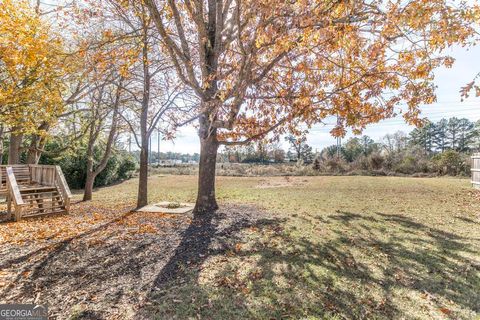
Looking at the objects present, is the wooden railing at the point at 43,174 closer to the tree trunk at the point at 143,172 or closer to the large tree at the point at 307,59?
the tree trunk at the point at 143,172

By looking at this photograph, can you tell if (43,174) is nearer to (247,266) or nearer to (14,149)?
(14,149)

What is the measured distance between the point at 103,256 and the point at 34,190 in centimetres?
530

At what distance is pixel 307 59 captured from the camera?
6152mm

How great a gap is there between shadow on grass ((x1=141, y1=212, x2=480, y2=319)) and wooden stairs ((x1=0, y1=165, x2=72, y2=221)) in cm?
484

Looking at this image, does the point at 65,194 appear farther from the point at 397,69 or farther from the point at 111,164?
the point at 111,164

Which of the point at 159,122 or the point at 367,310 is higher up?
the point at 159,122

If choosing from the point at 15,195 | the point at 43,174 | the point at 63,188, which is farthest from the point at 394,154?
the point at 15,195

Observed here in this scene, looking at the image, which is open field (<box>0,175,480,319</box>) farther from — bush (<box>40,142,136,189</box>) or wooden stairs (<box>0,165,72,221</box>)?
bush (<box>40,142,136,189</box>)

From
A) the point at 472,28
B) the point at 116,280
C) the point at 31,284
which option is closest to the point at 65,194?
the point at 31,284

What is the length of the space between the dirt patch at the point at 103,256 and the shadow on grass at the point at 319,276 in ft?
0.33

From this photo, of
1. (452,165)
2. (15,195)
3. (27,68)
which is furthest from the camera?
(452,165)

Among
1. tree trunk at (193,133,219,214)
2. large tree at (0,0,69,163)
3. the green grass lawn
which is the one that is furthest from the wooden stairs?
the green grass lawn

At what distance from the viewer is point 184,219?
22.0ft

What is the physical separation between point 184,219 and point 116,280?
3327mm
